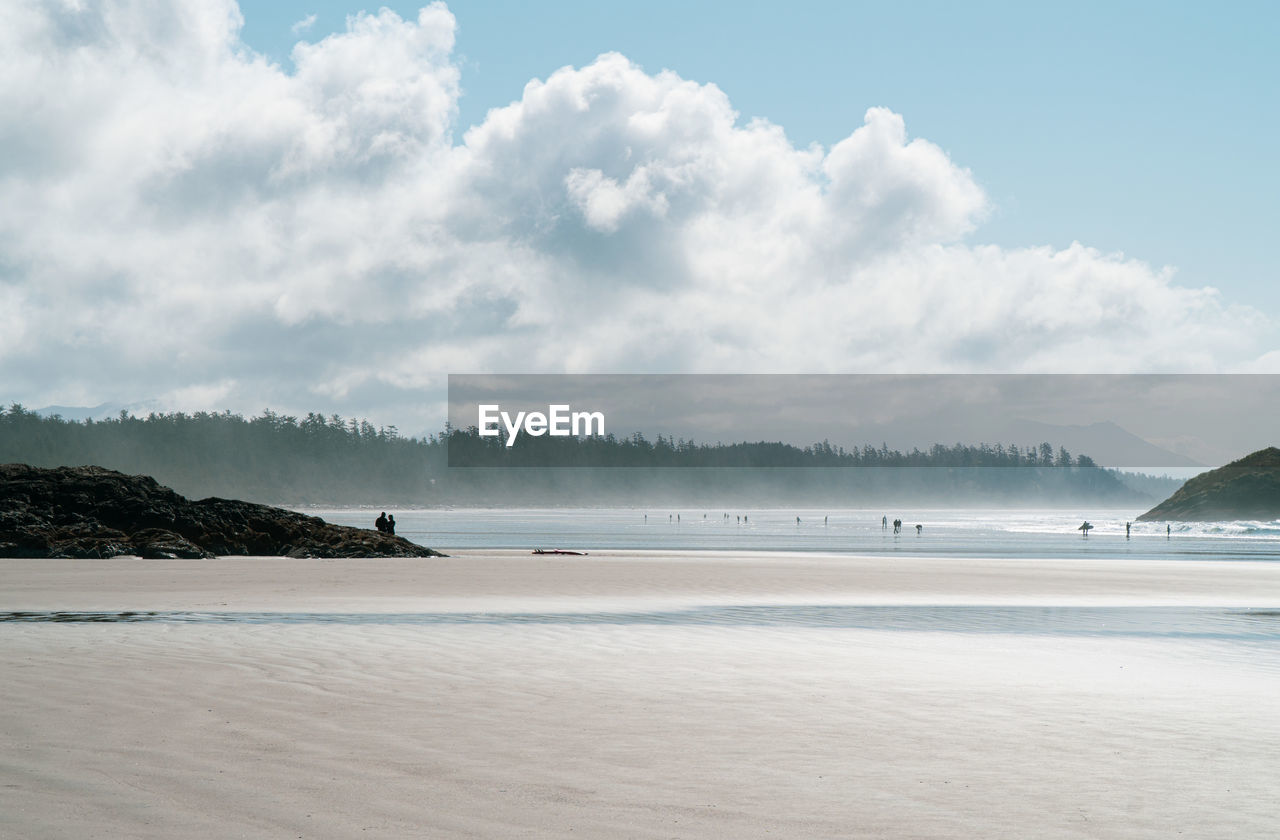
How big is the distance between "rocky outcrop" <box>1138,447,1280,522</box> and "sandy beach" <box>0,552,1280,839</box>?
97.9m

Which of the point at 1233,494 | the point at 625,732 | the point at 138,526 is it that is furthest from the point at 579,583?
the point at 1233,494

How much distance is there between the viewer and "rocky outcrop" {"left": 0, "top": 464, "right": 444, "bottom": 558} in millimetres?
37562

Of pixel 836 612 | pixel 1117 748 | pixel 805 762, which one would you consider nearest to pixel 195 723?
pixel 805 762

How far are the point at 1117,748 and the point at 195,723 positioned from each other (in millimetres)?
7978

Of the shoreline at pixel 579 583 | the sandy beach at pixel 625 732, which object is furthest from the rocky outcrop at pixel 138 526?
the sandy beach at pixel 625 732

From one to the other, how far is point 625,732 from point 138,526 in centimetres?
3742

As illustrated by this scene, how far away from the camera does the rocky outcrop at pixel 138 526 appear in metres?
37.6

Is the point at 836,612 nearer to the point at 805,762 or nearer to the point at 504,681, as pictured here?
the point at 504,681

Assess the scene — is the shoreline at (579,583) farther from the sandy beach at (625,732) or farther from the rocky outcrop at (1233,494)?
the rocky outcrop at (1233,494)

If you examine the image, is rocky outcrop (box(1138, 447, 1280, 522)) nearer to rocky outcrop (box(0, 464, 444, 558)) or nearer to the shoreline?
the shoreline

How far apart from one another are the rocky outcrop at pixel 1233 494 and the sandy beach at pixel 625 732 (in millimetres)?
97903

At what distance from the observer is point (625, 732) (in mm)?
9188

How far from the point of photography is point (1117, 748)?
8.79 m

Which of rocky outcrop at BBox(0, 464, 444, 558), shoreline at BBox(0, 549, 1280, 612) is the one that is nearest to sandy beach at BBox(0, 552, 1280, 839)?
shoreline at BBox(0, 549, 1280, 612)
